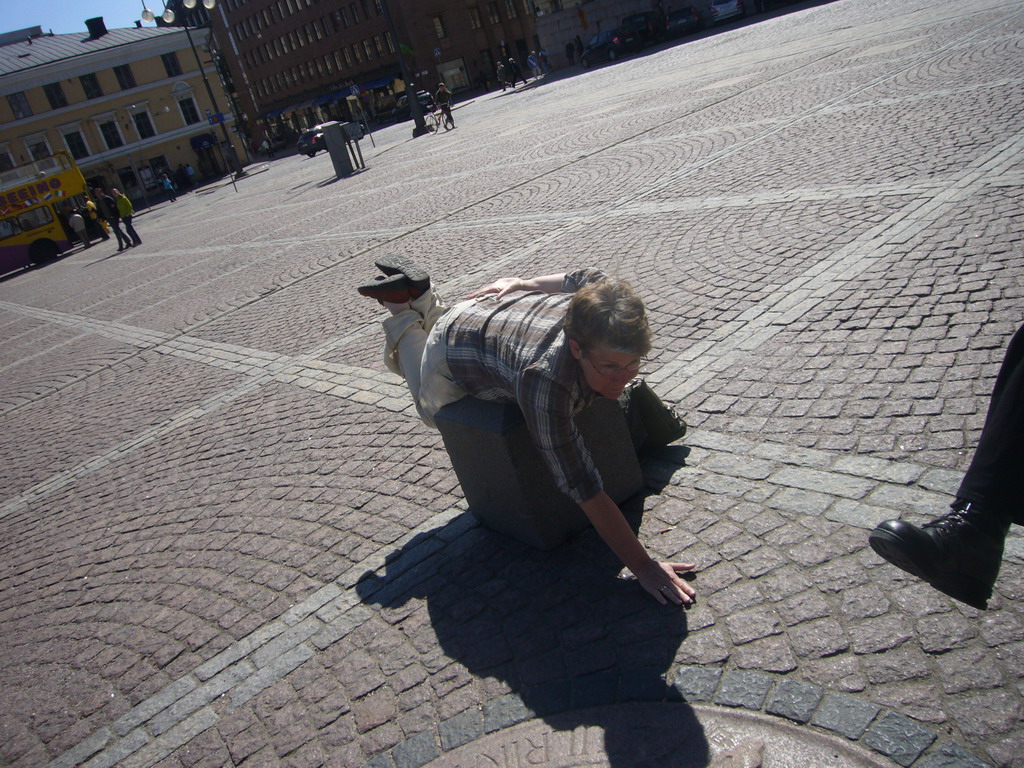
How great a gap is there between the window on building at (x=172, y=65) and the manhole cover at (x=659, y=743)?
6702cm

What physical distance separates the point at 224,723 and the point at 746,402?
3.02m

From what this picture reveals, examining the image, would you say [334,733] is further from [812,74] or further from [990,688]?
[812,74]

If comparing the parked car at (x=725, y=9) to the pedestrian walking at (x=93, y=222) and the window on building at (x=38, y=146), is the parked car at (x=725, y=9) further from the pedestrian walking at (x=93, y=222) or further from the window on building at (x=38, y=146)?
the window on building at (x=38, y=146)

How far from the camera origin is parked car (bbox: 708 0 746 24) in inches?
1352

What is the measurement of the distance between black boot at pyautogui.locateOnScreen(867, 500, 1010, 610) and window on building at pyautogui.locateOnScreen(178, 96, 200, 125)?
65648mm

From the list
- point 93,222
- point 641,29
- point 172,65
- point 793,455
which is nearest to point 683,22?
point 641,29

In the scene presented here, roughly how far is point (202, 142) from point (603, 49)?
111ft

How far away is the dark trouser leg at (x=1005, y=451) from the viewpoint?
2.28m

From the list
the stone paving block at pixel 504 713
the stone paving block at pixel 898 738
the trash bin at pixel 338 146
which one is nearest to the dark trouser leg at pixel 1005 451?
the stone paving block at pixel 898 738

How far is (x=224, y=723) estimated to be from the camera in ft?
10.5

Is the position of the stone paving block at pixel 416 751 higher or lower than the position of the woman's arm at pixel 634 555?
lower

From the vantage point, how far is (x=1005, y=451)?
7.65 feet

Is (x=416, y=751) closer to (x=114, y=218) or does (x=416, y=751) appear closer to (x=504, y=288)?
(x=504, y=288)

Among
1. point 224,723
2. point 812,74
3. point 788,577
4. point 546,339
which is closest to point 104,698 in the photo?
point 224,723
